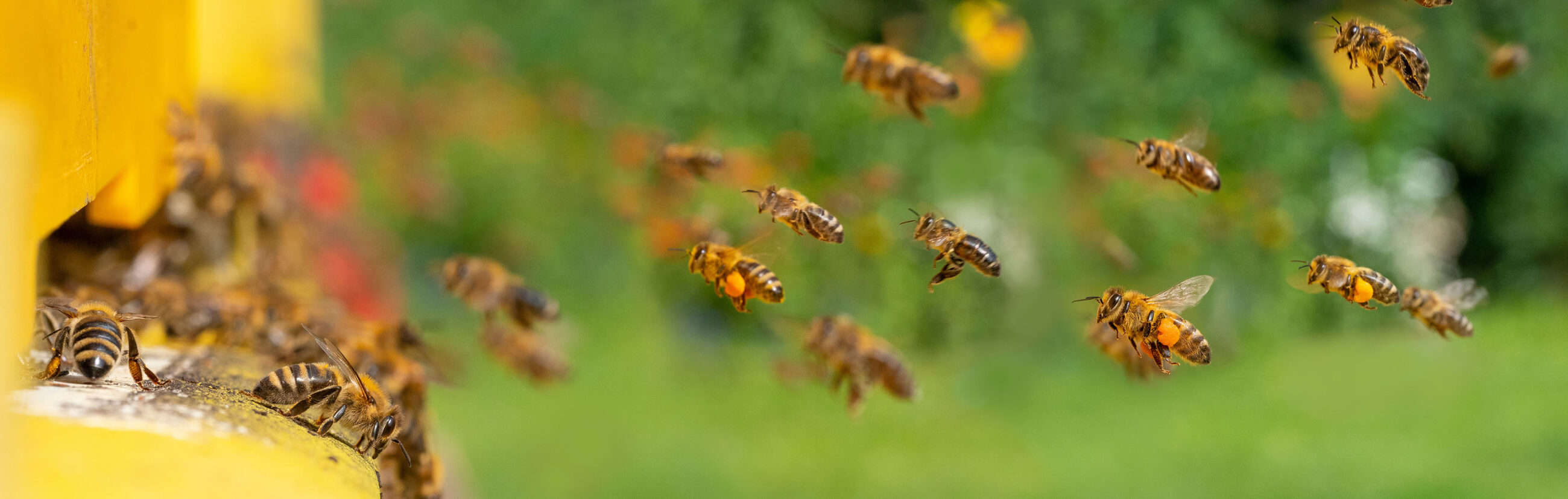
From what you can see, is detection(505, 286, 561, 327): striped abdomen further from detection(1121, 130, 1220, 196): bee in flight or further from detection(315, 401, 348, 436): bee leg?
detection(1121, 130, 1220, 196): bee in flight

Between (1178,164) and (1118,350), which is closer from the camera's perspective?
(1178,164)

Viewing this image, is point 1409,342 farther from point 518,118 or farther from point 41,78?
point 41,78

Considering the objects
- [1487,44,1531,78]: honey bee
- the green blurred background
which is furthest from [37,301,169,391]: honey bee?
the green blurred background

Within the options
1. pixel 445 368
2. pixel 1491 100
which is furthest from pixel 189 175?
pixel 1491 100

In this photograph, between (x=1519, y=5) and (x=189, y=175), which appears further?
(x=1519, y=5)

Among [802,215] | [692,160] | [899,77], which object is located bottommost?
[802,215]

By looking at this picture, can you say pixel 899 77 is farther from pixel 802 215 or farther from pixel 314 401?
pixel 314 401

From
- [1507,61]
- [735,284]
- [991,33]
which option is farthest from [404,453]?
[991,33]
